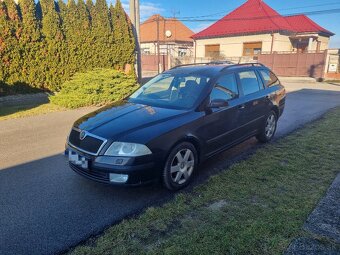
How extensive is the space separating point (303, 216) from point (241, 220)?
27.1 inches

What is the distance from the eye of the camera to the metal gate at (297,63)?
2180cm

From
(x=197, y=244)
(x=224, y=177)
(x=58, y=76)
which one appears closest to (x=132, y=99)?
(x=224, y=177)

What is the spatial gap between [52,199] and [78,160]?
596mm

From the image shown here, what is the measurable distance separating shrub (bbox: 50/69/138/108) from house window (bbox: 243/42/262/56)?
21.8 metres

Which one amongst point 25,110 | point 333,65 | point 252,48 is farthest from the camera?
point 252,48

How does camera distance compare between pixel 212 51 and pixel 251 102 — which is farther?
pixel 212 51

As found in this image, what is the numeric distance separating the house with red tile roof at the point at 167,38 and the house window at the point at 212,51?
20.3 feet

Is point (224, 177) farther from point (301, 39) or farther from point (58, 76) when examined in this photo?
point (301, 39)

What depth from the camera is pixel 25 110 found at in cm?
897

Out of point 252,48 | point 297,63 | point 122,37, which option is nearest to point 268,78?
point 122,37

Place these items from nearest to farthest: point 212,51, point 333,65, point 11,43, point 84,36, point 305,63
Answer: point 11,43 → point 84,36 → point 333,65 → point 305,63 → point 212,51

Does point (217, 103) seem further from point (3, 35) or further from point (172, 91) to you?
point (3, 35)

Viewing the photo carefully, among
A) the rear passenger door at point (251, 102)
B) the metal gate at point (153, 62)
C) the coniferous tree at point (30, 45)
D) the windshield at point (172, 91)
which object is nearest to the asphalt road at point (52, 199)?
the rear passenger door at point (251, 102)

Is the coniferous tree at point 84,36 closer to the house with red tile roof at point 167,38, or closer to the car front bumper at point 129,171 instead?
the car front bumper at point 129,171
